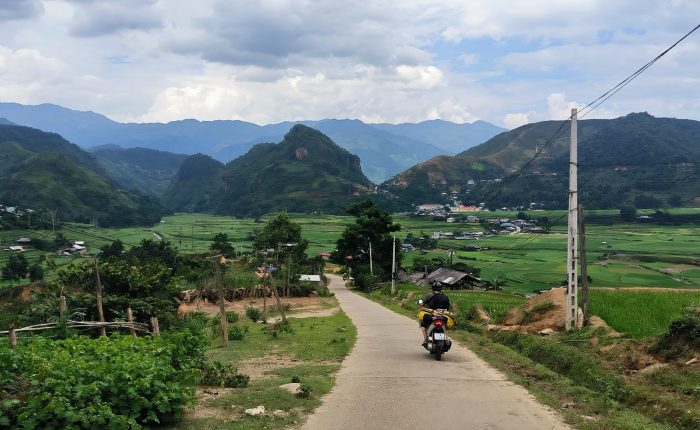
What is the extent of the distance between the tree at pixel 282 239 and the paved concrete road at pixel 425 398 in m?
47.7

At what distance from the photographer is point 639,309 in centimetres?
1412

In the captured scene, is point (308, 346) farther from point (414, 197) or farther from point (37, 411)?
point (414, 197)

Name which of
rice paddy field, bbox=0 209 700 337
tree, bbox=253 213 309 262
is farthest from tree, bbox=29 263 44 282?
tree, bbox=253 213 309 262

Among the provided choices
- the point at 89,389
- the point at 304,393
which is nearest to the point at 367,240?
the point at 304,393

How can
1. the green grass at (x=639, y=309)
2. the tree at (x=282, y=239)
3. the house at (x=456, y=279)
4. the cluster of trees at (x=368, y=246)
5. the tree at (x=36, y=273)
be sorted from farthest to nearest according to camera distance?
the tree at (x=282, y=239) < the cluster of trees at (x=368, y=246) < the tree at (x=36, y=273) < the house at (x=456, y=279) < the green grass at (x=639, y=309)

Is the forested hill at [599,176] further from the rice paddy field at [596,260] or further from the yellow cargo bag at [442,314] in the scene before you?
the yellow cargo bag at [442,314]

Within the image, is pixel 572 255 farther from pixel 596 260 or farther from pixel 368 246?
pixel 596 260

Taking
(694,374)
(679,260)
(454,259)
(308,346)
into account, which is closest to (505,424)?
(694,374)

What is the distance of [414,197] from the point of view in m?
174

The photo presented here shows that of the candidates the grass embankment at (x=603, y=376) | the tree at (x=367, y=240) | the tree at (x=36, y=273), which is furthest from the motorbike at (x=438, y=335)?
the tree at (x=36, y=273)

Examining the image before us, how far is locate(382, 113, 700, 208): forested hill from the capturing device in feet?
401

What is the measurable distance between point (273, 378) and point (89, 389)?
4.49m

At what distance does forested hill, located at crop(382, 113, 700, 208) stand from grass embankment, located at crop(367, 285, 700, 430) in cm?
9206

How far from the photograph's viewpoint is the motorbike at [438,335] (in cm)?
1145
